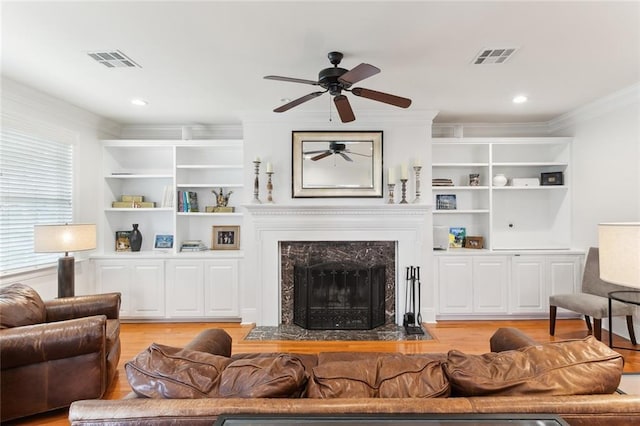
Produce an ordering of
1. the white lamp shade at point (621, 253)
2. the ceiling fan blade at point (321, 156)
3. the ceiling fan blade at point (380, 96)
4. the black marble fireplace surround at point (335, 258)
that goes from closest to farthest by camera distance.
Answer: the white lamp shade at point (621, 253), the ceiling fan blade at point (380, 96), the ceiling fan blade at point (321, 156), the black marble fireplace surround at point (335, 258)

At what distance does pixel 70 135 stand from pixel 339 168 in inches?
124

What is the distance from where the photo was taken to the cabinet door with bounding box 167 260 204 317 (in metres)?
4.20

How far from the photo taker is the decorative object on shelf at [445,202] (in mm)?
4562

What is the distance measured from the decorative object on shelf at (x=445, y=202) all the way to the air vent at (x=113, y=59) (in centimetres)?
377

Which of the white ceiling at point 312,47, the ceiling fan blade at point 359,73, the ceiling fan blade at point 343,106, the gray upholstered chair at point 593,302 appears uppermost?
the white ceiling at point 312,47

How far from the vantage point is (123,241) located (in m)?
4.56

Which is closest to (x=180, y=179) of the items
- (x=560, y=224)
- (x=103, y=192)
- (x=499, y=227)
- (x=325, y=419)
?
(x=103, y=192)

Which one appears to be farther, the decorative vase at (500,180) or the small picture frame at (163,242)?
the small picture frame at (163,242)

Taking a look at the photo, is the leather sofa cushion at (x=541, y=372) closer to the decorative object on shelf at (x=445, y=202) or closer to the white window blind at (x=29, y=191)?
the decorative object on shelf at (x=445, y=202)

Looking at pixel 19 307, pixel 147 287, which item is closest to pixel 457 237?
pixel 147 287

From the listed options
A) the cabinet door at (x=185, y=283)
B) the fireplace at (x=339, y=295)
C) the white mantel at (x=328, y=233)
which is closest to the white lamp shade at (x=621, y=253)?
the white mantel at (x=328, y=233)

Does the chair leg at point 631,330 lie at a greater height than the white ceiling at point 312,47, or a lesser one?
lesser

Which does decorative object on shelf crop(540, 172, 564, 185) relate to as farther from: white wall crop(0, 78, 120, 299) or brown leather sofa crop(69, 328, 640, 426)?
white wall crop(0, 78, 120, 299)

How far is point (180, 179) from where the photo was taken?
14.9 ft
